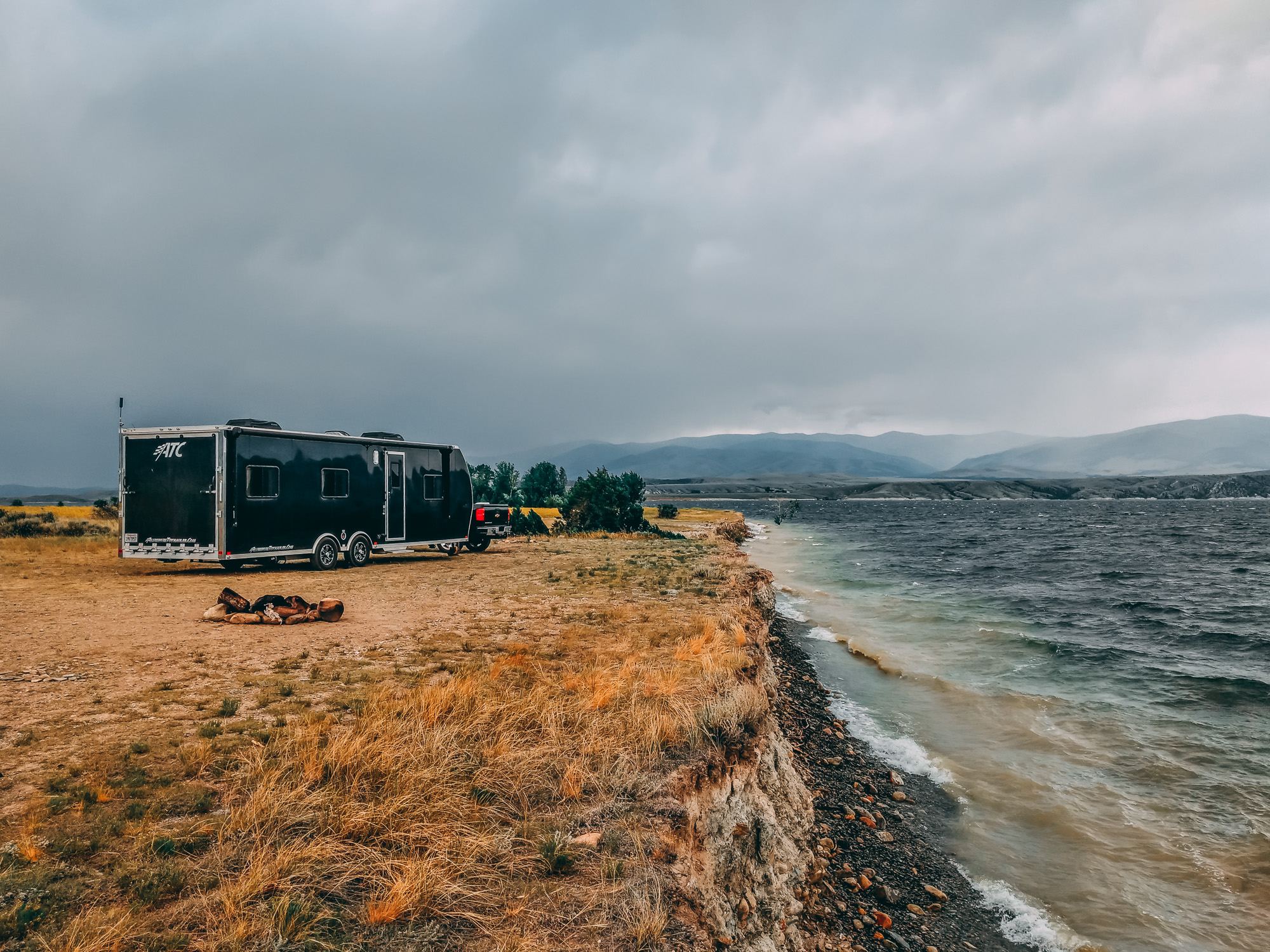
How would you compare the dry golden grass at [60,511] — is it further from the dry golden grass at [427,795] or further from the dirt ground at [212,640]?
the dry golden grass at [427,795]

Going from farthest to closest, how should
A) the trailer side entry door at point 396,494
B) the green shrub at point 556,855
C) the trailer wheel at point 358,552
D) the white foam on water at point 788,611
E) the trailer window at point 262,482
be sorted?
the white foam on water at point 788,611 < the trailer side entry door at point 396,494 < the trailer wheel at point 358,552 < the trailer window at point 262,482 < the green shrub at point 556,855

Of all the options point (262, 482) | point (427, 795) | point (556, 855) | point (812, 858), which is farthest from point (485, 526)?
point (556, 855)

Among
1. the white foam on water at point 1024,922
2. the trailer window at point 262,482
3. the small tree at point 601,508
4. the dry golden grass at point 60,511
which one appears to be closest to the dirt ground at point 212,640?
the trailer window at point 262,482

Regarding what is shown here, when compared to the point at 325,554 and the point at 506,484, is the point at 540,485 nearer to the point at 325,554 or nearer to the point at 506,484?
the point at 506,484

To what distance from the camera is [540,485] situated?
294ft

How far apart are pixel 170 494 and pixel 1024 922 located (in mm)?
20732

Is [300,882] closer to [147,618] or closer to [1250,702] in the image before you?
[147,618]

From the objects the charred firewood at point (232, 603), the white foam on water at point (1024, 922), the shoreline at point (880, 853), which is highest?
the charred firewood at point (232, 603)

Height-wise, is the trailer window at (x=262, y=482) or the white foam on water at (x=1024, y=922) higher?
the trailer window at (x=262, y=482)

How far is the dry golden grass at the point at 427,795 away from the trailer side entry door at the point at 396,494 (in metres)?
11.8

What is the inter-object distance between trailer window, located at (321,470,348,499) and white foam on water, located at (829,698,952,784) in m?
16.0

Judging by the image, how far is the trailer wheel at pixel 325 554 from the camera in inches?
774

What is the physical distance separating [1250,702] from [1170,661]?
11.0 feet

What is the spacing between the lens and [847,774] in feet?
32.3
